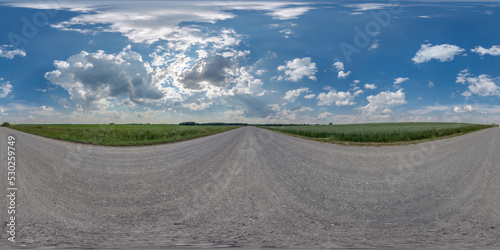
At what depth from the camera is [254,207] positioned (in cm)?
683

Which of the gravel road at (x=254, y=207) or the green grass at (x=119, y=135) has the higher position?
the green grass at (x=119, y=135)

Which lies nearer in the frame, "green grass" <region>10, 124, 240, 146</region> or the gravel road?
the gravel road

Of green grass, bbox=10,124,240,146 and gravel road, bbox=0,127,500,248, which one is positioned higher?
green grass, bbox=10,124,240,146

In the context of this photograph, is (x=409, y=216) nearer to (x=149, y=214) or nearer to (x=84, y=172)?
(x=149, y=214)

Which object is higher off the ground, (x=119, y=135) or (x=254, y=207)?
(x=119, y=135)

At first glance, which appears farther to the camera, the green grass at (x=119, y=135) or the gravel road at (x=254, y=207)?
the green grass at (x=119, y=135)

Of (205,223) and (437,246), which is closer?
(437,246)

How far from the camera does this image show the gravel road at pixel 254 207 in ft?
16.9

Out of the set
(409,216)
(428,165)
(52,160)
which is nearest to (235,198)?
(409,216)

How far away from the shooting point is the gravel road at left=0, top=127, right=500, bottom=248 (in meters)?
5.15

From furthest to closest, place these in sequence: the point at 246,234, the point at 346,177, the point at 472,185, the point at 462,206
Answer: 1. the point at 346,177
2. the point at 472,185
3. the point at 462,206
4. the point at 246,234

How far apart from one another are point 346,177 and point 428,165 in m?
5.78

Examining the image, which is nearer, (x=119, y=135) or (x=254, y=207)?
(x=254, y=207)

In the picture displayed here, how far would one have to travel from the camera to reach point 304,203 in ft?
23.6
